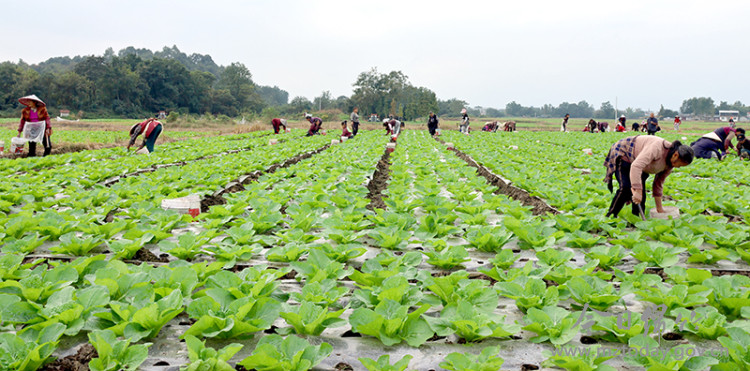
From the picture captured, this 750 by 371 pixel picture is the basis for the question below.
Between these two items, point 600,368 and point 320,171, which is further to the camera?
point 320,171

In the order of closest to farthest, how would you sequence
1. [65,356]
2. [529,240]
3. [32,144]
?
[65,356] → [529,240] → [32,144]

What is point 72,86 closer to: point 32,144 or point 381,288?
point 32,144

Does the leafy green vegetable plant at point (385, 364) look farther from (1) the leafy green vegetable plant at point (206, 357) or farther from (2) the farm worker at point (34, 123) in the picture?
(2) the farm worker at point (34, 123)

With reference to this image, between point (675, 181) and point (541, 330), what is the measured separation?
706 cm

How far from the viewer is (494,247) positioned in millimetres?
3961

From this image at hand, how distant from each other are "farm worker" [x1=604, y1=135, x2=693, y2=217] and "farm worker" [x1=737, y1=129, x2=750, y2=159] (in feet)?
32.7

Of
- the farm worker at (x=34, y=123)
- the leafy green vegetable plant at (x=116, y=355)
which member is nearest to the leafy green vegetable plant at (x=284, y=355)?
the leafy green vegetable plant at (x=116, y=355)

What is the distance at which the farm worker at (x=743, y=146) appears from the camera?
12.3m

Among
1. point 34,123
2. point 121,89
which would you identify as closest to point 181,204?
point 34,123

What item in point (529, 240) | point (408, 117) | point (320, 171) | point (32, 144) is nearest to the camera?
point (529, 240)

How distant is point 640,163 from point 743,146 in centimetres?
1115

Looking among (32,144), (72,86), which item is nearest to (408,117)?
(72,86)

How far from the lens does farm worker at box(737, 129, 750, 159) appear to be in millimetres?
12258

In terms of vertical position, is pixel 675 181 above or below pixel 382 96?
below
